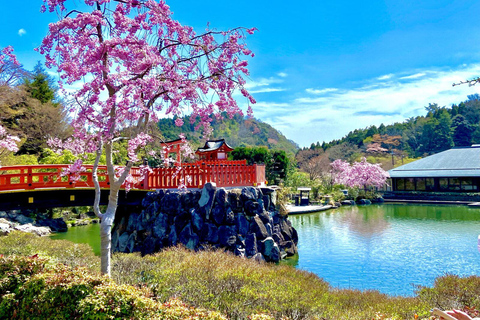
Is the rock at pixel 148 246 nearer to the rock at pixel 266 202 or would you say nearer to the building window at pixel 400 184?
the rock at pixel 266 202

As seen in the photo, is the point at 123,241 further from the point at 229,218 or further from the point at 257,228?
the point at 257,228

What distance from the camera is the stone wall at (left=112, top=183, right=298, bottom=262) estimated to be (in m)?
9.09

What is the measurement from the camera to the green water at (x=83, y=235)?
47.1 ft

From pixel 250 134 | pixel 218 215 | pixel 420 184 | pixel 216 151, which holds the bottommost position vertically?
pixel 218 215

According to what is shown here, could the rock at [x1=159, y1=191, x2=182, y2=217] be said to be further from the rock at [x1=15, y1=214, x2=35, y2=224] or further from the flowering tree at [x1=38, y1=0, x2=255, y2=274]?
the rock at [x1=15, y1=214, x2=35, y2=224]

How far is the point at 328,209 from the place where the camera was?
77.3 ft

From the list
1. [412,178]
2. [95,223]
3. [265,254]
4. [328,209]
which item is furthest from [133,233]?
[412,178]

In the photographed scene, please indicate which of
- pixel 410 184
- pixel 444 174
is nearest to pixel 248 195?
pixel 444 174

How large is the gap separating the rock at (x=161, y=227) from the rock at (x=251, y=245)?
7.26 feet

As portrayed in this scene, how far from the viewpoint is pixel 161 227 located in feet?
31.1

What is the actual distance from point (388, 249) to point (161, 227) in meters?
7.42

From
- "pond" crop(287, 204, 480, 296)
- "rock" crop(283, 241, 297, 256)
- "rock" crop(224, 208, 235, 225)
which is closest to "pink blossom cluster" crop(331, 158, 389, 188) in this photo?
"pond" crop(287, 204, 480, 296)

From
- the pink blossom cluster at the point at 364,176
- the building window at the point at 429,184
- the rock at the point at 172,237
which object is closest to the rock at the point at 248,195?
the rock at the point at 172,237

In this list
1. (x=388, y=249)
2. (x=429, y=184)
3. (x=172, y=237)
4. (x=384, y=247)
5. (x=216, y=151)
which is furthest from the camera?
(x=429, y=184)
